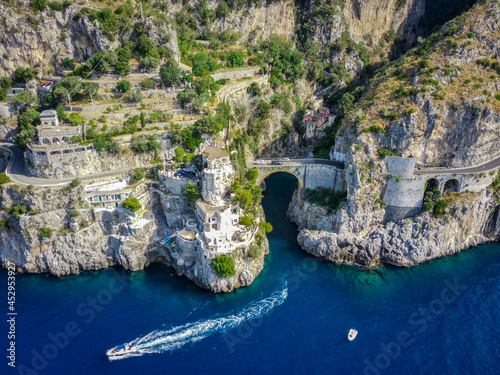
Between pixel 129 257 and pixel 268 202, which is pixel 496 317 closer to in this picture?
pixel 268 202

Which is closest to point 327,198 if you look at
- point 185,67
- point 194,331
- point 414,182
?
point 414,182

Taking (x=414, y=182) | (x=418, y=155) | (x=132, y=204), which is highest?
(x=418, y=155)

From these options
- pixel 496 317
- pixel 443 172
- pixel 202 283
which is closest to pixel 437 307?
pixel 496 317

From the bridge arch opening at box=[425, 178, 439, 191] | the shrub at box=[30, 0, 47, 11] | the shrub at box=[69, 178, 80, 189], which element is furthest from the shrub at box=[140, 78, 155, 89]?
the bridge arch opening at box=[425, 178, 439, 191]

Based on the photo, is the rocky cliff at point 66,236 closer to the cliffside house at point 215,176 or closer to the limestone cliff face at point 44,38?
the cliffside house at point 215,176

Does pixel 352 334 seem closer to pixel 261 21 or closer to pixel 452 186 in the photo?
pixel 452 186

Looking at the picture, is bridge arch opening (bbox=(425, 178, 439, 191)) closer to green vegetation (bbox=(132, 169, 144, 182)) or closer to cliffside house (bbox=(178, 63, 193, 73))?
green vegetation (bbox=(132, 169, 144, 182))
